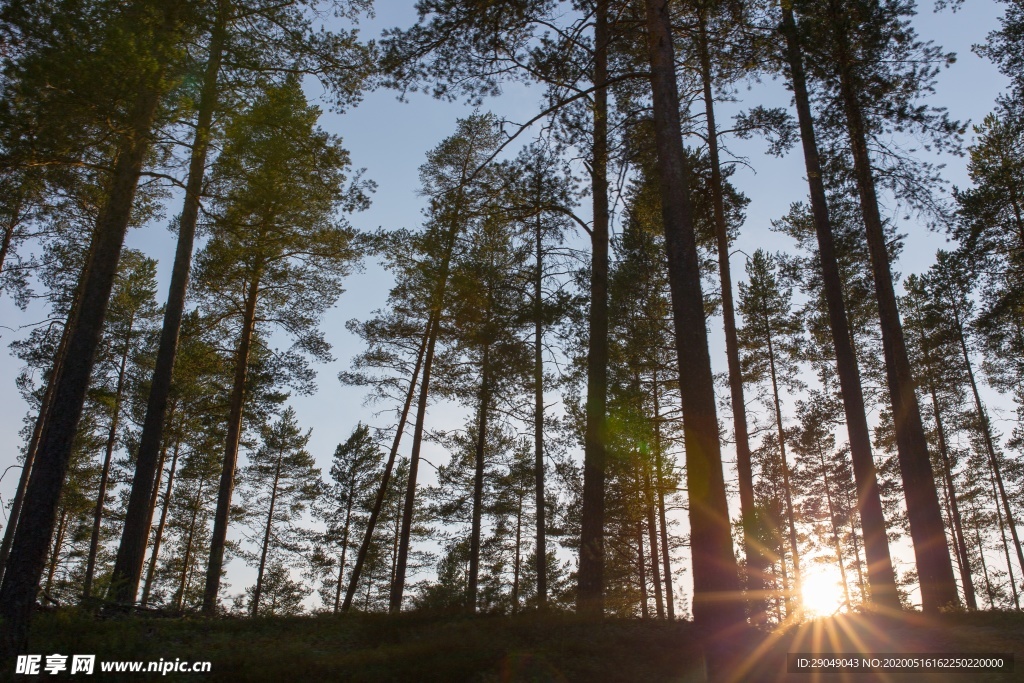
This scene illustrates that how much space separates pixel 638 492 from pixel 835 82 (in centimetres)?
1411

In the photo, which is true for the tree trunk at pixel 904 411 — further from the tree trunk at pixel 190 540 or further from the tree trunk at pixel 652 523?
the tree trunk at pixel 190 540

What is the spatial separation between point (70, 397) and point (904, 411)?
13495 millimetres

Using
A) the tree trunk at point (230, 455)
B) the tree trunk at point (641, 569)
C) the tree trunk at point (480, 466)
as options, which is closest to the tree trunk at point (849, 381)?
the tree trunk at point (480, 466)

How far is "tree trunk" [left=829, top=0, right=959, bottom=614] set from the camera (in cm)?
1030

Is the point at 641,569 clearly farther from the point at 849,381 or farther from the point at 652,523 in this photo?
the point at 849,381

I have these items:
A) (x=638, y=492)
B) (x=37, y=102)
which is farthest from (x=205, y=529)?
(x=37, y=102)

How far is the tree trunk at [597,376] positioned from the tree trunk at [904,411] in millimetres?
5497

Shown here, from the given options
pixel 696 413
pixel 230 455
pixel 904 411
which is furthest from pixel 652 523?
pixel 696 413

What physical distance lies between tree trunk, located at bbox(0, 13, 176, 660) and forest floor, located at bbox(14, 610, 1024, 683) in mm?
732

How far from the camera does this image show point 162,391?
11.3 metres

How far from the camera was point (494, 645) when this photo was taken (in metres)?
7.69

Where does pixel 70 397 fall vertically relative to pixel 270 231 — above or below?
below

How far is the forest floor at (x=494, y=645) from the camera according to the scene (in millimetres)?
6578

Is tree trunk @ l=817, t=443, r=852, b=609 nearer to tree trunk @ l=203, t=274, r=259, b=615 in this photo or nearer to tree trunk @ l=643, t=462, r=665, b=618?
tree trunk @ l=643, t=462, r=665, b=618
